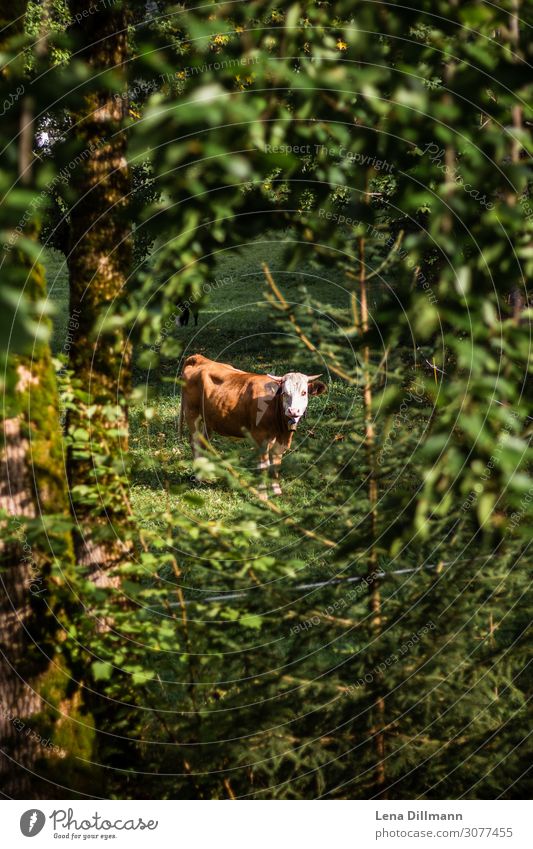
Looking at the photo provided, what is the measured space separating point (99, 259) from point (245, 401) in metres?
6.99

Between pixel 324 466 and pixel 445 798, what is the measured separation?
1.48 m

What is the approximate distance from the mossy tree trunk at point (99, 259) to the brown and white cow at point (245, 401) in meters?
5.41

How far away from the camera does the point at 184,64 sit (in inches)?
103

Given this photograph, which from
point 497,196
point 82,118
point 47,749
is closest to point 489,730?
point 47,749

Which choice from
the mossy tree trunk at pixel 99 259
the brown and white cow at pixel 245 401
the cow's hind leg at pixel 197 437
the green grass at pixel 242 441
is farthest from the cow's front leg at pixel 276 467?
the mossy tree trunk at pixel 99 259

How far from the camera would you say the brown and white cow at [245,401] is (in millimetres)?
9844

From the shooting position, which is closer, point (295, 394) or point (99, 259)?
point (99, 259)

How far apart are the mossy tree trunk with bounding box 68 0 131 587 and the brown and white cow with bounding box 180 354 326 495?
5406mm

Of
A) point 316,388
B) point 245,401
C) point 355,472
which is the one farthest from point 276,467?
point 245,401

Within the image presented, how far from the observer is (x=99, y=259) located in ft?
14.1

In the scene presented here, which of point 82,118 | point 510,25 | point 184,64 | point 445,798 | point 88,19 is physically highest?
point 88,19

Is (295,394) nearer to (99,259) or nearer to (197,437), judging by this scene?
(99,259)

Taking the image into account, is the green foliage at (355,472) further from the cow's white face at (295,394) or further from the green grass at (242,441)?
the cow's white face at (295,394)

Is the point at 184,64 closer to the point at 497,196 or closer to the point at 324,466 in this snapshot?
the point at 497,196
